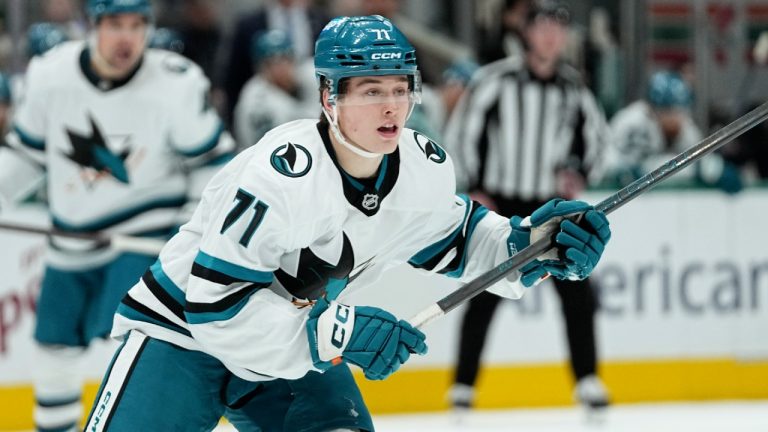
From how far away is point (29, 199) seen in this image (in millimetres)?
4926

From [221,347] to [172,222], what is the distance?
1.69m

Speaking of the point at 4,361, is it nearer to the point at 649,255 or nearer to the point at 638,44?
the point at 649,255

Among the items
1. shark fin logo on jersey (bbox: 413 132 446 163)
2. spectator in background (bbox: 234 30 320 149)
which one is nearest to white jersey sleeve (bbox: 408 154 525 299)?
shark fin logo on jersey (bbox: 413 132 446 163)

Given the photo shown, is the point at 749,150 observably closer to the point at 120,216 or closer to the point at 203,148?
the point at 203,148

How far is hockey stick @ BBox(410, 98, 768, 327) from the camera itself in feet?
8.22

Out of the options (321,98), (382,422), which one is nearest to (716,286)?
(382,422)

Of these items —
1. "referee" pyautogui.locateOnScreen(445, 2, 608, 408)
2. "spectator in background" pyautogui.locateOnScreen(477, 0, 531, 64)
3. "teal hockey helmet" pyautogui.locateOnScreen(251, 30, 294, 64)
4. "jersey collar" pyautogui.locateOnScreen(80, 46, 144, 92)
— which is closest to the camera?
"jersey collar" pyautogui.locateOnScreen(80, 46, 144, 92)

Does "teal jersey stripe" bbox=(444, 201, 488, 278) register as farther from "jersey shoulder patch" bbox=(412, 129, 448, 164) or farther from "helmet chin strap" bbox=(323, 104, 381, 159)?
"helmet chin strap" bbox=(323, 104, 381, 159)

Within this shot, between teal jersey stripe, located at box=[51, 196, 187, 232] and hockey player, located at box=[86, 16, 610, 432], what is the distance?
138cm

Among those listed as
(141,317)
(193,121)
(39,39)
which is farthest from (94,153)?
(39,39)

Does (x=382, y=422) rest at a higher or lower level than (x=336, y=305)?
lower

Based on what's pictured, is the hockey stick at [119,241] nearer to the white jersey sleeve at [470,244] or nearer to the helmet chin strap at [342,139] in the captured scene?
the white jersey sleeve at [470,244]

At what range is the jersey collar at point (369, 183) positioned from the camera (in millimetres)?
2430

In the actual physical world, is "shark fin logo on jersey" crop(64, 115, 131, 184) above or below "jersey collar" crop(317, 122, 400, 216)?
below
